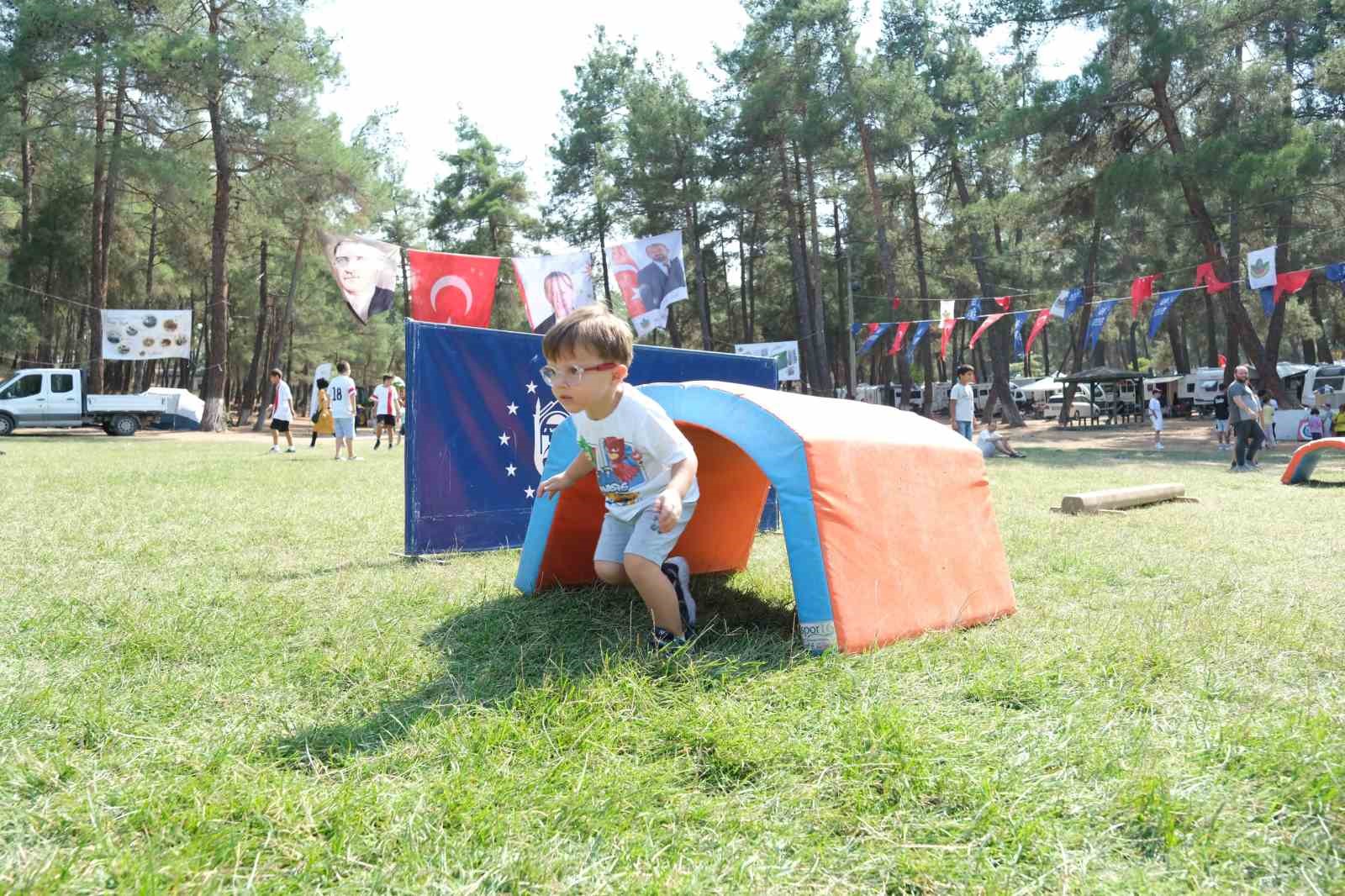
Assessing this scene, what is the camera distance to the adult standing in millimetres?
13070

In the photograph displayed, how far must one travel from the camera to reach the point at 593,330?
10.4 ft

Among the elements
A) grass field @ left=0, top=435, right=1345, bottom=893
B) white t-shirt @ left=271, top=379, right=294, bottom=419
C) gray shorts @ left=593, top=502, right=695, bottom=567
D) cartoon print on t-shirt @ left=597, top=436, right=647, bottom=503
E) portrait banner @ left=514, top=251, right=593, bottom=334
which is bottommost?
grass field @ left=0, top=435, right=1345, bottom=893

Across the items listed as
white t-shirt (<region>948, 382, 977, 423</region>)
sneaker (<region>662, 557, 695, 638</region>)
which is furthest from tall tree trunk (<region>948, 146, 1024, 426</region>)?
sneaker (<region>662, 557, 695, 638</region>)

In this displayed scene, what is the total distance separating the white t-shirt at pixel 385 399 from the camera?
17234 mm

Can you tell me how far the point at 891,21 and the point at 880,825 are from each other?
111ft

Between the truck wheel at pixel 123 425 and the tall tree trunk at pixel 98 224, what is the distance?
1.64 metres

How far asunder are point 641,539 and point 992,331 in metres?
27.0

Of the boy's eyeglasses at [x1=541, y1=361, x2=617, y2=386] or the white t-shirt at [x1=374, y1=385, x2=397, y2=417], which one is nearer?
the boy's eyeglasses at [x1=541, y1=361, x2=617, y2=386]

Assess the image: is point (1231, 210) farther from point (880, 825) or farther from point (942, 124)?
point (880, 825)

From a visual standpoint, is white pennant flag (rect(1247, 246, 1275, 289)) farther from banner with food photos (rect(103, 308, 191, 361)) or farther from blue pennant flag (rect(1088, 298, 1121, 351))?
banner with food photos (rect(103, 308, 191, 361))

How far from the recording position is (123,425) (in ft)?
86.0

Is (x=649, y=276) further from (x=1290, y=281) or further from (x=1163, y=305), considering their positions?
(x=1290, y=281)

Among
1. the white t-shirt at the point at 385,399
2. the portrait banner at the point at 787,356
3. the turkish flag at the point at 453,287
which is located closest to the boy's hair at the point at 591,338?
the turkish flag at the point at 453,287

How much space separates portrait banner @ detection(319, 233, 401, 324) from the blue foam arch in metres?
12.8
